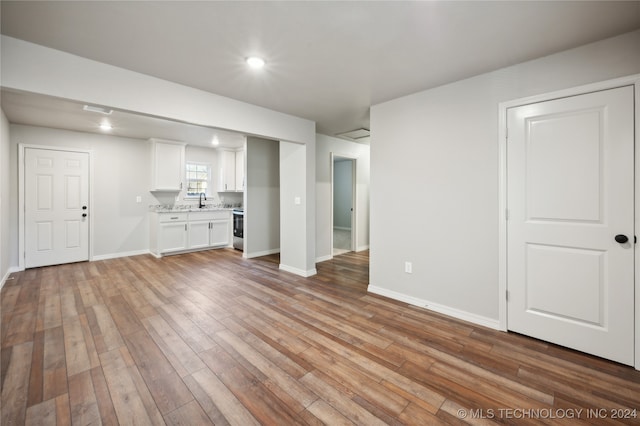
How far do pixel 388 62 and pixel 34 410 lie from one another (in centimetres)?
357

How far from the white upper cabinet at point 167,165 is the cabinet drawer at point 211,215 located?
0.70 meters

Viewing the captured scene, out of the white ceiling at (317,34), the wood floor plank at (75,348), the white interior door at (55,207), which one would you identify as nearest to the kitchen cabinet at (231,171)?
the white interior door at (55,207)

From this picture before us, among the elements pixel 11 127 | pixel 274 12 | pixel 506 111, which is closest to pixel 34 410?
pixel 274 12

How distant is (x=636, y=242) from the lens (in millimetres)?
2014

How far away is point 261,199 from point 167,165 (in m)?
2.27

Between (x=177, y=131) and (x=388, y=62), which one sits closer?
(x=388, y=62)

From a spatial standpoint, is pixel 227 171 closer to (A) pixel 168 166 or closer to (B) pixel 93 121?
(A) pixel 168 166

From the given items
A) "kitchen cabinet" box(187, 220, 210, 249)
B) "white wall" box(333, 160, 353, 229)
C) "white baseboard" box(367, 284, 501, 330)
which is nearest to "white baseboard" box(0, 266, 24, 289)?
"kitchen cabinet" box(187, 220, 210, 249)

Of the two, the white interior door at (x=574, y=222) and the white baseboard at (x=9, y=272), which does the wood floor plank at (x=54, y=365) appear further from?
the white interior door at (x=574, y=222)

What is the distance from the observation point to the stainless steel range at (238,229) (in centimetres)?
607

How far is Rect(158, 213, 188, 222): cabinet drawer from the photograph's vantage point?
5580 millimetres

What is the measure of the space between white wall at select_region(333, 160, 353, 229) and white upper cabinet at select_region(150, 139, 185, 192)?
214 inches

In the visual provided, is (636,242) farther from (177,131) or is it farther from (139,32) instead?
(177,131)

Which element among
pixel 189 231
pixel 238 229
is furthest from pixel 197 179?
pixel 238 229
